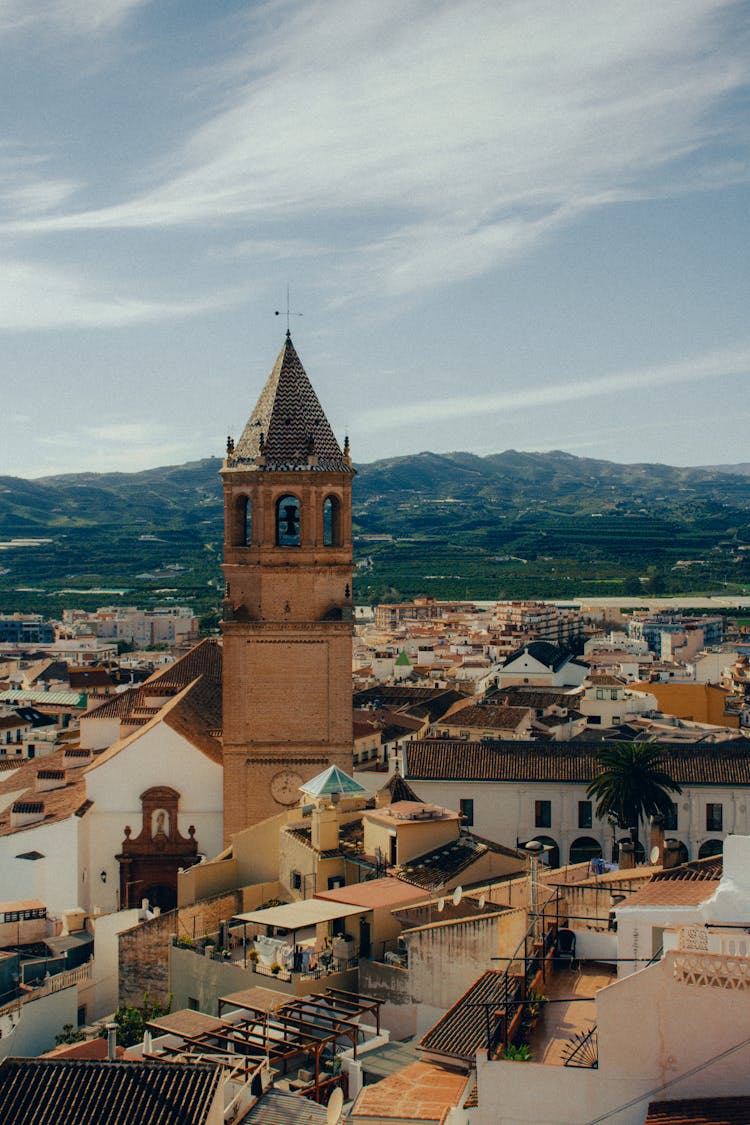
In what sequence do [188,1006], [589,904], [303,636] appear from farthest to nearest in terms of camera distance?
[303,636]
[188,1006]
[589,904]

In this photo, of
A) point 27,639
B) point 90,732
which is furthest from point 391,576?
point 90,732

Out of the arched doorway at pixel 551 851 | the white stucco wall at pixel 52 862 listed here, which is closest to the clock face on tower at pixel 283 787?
the white stucco wall at pixel 52 862

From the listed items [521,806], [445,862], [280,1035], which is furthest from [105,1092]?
→ [521,806]

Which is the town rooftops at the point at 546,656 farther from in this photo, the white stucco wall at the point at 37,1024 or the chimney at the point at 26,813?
the white stucco wall at the point at 37,1024

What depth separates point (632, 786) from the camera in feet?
113

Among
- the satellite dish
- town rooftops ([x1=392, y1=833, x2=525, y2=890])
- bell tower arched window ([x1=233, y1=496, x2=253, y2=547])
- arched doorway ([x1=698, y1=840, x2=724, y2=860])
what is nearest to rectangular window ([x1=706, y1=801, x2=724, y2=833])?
arched doorway ([x1=698, y1=840, x2=724, y2=860])

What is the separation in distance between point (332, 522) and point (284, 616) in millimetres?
2195

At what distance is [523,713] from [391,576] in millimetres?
137766

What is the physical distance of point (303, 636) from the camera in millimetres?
30359

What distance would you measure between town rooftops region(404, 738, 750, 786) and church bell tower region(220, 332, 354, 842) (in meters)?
6.54

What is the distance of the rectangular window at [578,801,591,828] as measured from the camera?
36531 millimetres

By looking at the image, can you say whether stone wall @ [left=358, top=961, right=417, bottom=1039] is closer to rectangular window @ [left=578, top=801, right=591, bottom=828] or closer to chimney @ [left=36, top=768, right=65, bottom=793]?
chimney @ [left=36, top=768, right=65, bottom=793]

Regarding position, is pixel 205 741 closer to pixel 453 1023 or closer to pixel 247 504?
pixel 247 504

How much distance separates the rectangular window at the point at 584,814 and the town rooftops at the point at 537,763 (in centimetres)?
58
